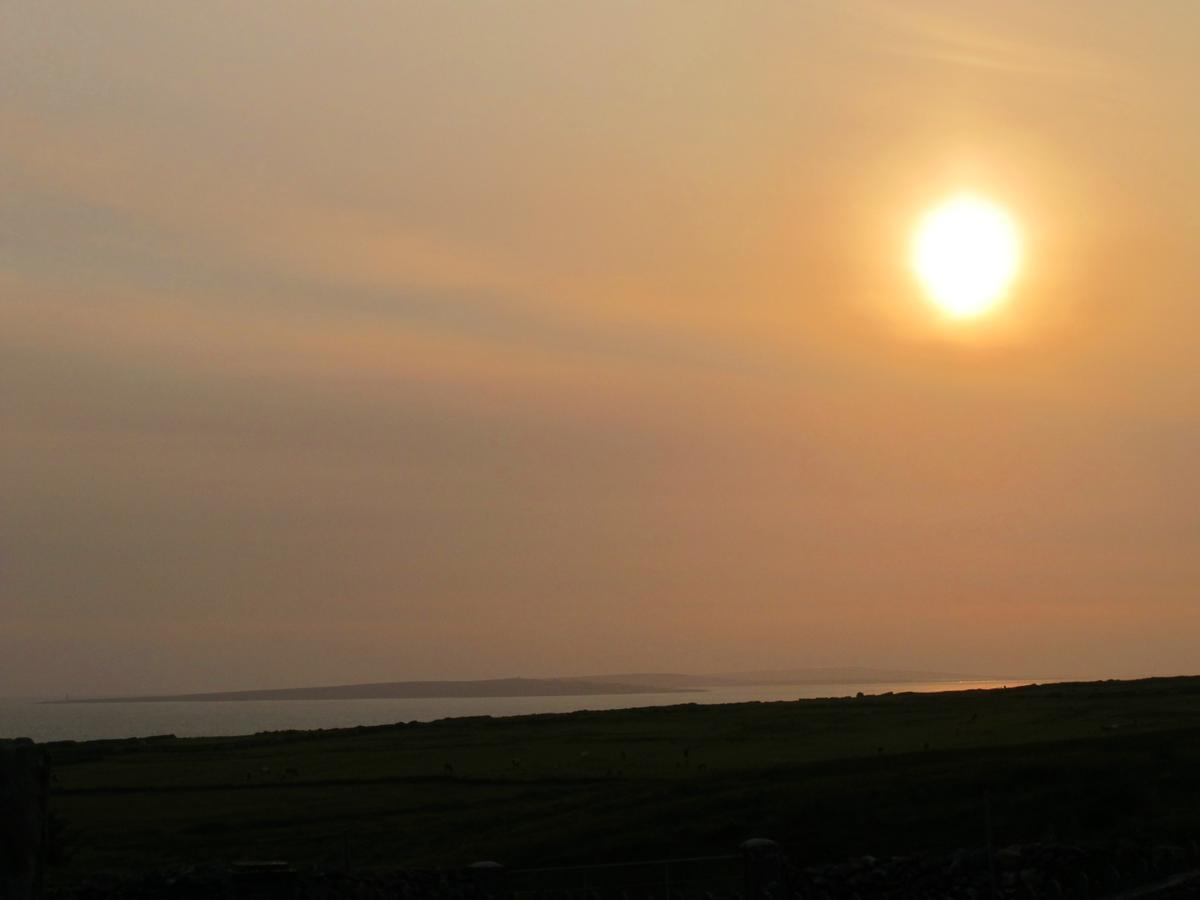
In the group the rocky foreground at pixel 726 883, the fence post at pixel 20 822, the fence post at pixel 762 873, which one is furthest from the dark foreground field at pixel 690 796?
the fence post at pixel 20 822

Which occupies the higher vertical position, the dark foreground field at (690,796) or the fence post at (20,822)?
the fence post at (20,822)

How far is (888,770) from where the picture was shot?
157 feet

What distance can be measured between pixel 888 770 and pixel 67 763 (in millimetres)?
63654

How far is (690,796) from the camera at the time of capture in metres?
48.2

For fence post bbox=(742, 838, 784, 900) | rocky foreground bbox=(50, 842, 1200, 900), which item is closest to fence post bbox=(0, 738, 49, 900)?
rocky foreground bbox=(50, 842, 1200, 900)

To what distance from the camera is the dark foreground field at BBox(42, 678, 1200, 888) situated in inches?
1571

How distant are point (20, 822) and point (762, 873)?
1678cm

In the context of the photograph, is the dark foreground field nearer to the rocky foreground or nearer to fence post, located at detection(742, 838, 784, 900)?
the rocky foreground

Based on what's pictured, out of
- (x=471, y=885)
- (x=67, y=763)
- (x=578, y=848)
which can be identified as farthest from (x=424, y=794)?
(x=67, y=763)

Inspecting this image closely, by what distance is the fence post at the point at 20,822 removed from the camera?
48.6 feet

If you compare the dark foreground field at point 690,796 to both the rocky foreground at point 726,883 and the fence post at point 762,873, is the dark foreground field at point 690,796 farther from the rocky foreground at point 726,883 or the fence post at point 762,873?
the fence post at point 762,873

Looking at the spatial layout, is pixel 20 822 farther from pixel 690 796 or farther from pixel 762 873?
pixel 690 796

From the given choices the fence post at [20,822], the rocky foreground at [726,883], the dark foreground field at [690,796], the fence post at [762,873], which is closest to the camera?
the fence post at [20,822]

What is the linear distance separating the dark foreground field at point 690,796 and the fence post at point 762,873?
517cm
